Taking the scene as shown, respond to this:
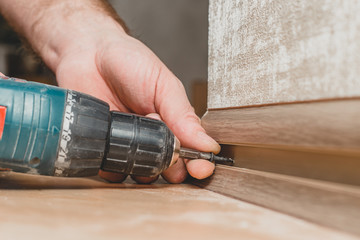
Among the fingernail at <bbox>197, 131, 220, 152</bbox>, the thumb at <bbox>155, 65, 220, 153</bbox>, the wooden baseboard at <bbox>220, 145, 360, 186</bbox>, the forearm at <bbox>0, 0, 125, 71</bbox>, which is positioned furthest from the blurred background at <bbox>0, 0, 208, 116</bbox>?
the wooden baseboard at <bbox>220, 145, 360, 186</bbox>

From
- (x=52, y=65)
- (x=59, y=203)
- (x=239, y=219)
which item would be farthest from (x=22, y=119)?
(x=52, y=65)

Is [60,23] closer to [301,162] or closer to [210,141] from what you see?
[210,141]

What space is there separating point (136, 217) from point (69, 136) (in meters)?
0.22

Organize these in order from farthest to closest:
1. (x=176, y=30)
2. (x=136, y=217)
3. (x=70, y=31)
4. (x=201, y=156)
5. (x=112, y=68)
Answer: (x=176, y=30), (x=70, y=31), (x=112, y=68), (x=201, y=156), (x=136, y=217)

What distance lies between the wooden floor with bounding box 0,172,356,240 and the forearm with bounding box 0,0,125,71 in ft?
2.05

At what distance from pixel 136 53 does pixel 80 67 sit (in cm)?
27

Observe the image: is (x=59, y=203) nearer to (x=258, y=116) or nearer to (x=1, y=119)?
(x=1, y=119)

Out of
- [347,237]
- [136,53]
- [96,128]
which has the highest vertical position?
[136,53]

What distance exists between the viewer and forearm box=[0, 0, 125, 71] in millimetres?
1138

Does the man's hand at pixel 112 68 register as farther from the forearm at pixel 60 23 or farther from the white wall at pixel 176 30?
the white wall at pixel 176 30

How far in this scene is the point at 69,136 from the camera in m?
0.59

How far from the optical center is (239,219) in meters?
0.46

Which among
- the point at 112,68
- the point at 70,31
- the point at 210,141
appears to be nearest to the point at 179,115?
the point at 210,141

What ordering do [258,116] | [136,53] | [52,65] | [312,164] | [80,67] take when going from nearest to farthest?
[312,164], [258,116], [136,53], [80,67], [52,65]
